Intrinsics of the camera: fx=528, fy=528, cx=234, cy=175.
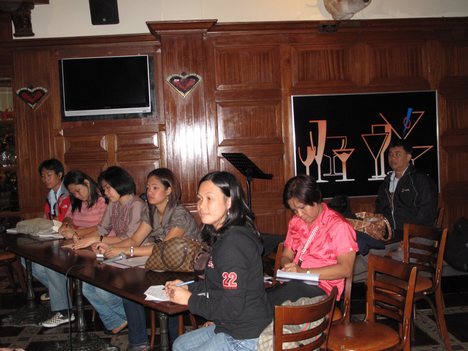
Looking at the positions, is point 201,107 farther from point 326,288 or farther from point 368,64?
point 326,288

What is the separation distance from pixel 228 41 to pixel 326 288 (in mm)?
3551

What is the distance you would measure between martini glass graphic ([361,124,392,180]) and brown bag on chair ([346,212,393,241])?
72.4 inches

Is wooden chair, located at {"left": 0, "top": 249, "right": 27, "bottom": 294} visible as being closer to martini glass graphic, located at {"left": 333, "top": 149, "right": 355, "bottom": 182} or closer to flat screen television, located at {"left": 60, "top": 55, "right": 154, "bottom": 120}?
flat screen television, located at {"left": 60, "top": 55, "right": 154, "bottom": 120}

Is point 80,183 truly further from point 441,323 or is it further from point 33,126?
point 441,323

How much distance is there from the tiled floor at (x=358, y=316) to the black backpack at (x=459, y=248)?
0.33 meters

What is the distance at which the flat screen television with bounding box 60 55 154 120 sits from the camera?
585 cm

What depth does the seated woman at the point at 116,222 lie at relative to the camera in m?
4.00

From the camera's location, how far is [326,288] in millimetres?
2953

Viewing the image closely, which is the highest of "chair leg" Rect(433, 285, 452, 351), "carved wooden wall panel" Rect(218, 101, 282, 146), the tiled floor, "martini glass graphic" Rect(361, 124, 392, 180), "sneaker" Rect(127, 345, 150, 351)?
"carved wooden wall panel" Rect(218, 101, 282, 146)

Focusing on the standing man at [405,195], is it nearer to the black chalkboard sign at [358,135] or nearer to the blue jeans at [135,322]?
the black chalkboard sign at [358,135]

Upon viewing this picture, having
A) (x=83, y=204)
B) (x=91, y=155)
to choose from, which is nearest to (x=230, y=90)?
(x=91, y=155)

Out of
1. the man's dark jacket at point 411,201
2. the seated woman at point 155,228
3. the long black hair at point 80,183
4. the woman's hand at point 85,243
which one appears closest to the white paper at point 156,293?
the seated woman at point 155,228

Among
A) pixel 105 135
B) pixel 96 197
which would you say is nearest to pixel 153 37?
pixel 105 135

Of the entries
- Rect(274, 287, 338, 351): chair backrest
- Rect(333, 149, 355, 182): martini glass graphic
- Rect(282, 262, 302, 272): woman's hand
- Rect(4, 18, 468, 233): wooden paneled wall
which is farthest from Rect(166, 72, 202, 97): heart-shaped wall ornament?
Rect(274, 287, 338, 351): chair backrest
